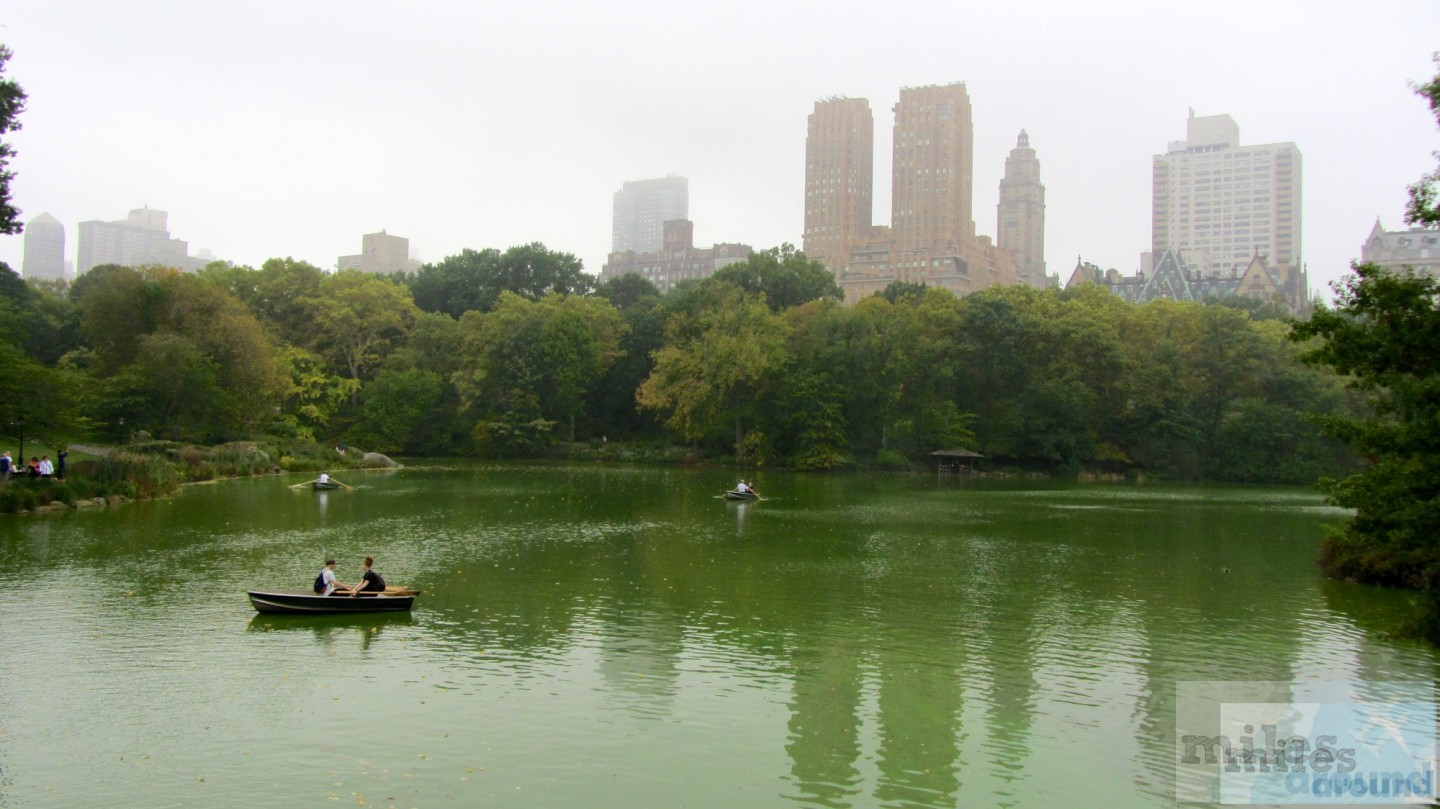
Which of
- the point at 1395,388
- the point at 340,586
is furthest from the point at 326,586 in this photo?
the point at 1395,388

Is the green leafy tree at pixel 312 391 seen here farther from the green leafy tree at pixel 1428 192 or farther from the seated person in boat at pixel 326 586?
the green leafy tree at pixel 1428 192

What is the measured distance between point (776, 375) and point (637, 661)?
161ft

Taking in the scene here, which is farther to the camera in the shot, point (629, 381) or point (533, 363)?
point (629, 381)

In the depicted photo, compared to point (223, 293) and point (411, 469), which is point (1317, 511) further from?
point (223, 293)

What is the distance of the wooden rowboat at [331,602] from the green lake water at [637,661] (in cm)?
24

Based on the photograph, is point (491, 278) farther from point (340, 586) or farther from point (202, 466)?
point (340, 586)

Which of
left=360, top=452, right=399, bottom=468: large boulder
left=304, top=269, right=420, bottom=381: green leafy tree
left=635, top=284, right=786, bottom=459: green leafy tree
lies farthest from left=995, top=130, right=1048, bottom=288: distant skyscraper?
left=360, top=452, right=399, bottom=468: large boulder

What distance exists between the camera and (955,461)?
206 ft

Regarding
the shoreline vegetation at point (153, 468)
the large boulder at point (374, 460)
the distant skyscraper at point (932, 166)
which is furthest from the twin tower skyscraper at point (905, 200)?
the shoreline vegetation at point (153, 468)

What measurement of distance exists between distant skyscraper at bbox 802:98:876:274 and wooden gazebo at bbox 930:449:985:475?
3777 inches

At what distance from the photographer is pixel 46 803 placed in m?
8.41

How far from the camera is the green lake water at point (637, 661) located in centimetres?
927

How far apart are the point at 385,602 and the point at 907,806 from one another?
10.0 meters

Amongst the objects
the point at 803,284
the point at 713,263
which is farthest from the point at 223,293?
the point at 713,263
